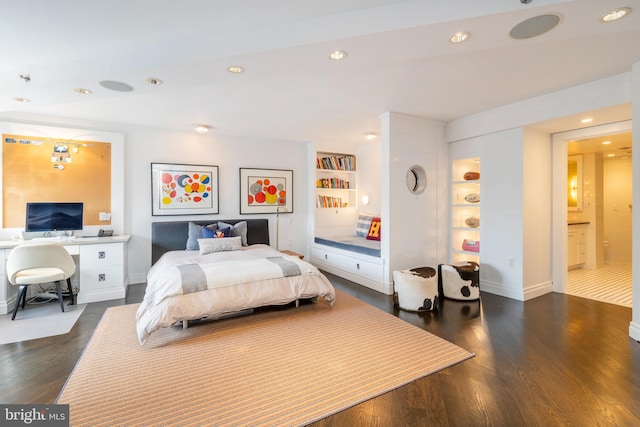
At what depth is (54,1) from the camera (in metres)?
1.74

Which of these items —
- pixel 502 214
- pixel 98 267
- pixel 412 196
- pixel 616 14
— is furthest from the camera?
pixel 412 196

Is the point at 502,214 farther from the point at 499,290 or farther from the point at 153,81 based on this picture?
the point at 153,81

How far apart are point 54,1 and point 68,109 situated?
2564 mm

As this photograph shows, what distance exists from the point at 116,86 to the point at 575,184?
24.1ft

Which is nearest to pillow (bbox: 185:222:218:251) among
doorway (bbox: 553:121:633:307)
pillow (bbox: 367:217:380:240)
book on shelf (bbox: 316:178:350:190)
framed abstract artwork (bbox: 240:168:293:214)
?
framed abstract artwork (bbox: 240:168:293:214)

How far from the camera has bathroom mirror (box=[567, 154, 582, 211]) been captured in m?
5.53

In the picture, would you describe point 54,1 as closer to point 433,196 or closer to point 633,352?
point 433,196

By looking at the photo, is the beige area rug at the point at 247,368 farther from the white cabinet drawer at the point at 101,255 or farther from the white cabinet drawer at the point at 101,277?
the white cabinet drawer at the point at 101,255

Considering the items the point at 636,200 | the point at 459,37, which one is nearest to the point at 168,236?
the point at 459,37

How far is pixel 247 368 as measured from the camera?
2.17m

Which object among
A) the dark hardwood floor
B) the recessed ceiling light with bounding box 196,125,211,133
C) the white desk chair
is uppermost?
the recessed ceiling light with bounding box 196,125,211,133

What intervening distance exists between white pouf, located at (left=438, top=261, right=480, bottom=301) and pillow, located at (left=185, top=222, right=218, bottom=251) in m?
3.51

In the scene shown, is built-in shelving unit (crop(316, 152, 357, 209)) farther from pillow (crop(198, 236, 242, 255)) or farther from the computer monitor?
the computer monitor

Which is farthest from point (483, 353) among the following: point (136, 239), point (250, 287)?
point (136, 239)
